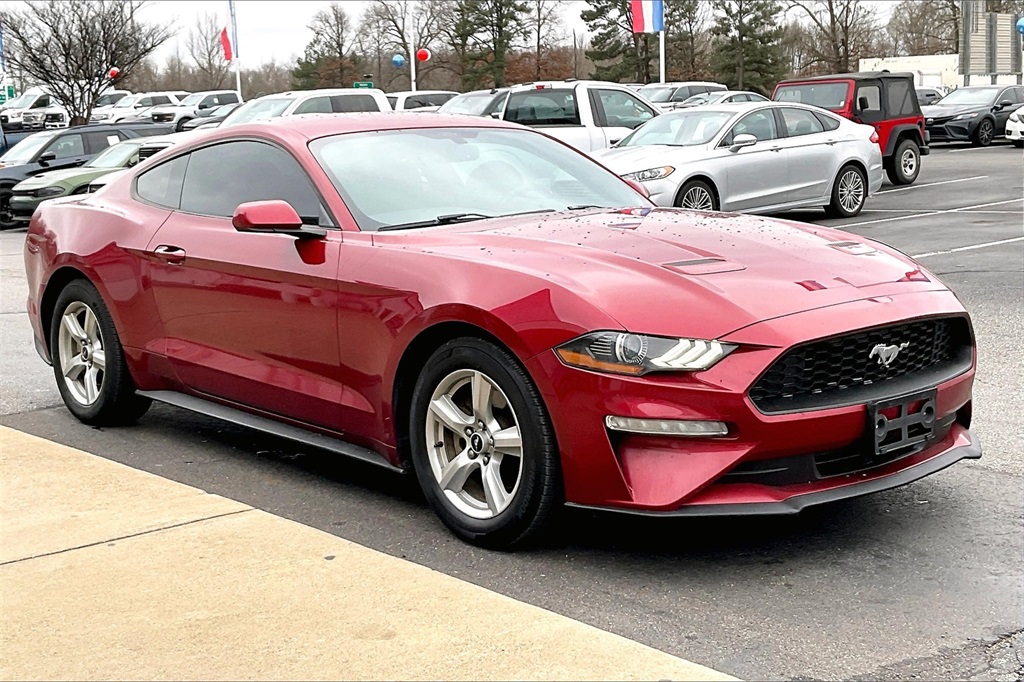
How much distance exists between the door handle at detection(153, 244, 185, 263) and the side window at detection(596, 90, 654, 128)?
1414 centimetres

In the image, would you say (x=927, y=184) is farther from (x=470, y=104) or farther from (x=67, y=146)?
(x=67, y=146)

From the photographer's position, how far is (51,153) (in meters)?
21.7

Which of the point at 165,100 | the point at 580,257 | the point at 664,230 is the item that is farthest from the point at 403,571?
the point at 165,100

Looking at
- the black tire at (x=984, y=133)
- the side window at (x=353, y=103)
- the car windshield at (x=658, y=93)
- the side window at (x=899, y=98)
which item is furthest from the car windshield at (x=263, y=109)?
the black tire at (x=984, y=133)

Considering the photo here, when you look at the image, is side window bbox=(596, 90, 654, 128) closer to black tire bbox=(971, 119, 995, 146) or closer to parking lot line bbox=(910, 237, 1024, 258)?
parking lot line bbox=(910, 237, 1024, 258)

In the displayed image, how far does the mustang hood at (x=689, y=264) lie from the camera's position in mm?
3979

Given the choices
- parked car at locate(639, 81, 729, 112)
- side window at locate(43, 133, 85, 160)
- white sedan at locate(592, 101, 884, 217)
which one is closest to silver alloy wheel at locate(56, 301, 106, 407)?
white sedan at locate(592, 101, 884, 217)

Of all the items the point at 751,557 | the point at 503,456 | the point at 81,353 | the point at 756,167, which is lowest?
the point at 751,557

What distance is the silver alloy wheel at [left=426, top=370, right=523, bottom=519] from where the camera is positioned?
167 inches

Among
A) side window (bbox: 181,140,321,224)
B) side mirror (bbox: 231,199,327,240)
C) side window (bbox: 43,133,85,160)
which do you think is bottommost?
side mirror (bbox: 231,199,327,240)

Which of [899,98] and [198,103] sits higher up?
[198,103]

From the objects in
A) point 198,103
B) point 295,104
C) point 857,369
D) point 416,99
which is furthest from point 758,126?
point 198,103

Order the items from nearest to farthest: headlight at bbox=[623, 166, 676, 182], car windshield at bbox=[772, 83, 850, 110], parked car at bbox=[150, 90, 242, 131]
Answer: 1. headlight at bbox=[623, 166, 676, 182]
2. car windshield at bbox=[772, 83, 850, 110]
3. parked car at bbox=[150, 90, 242, 131]

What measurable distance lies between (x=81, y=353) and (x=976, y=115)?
29.3 metres
